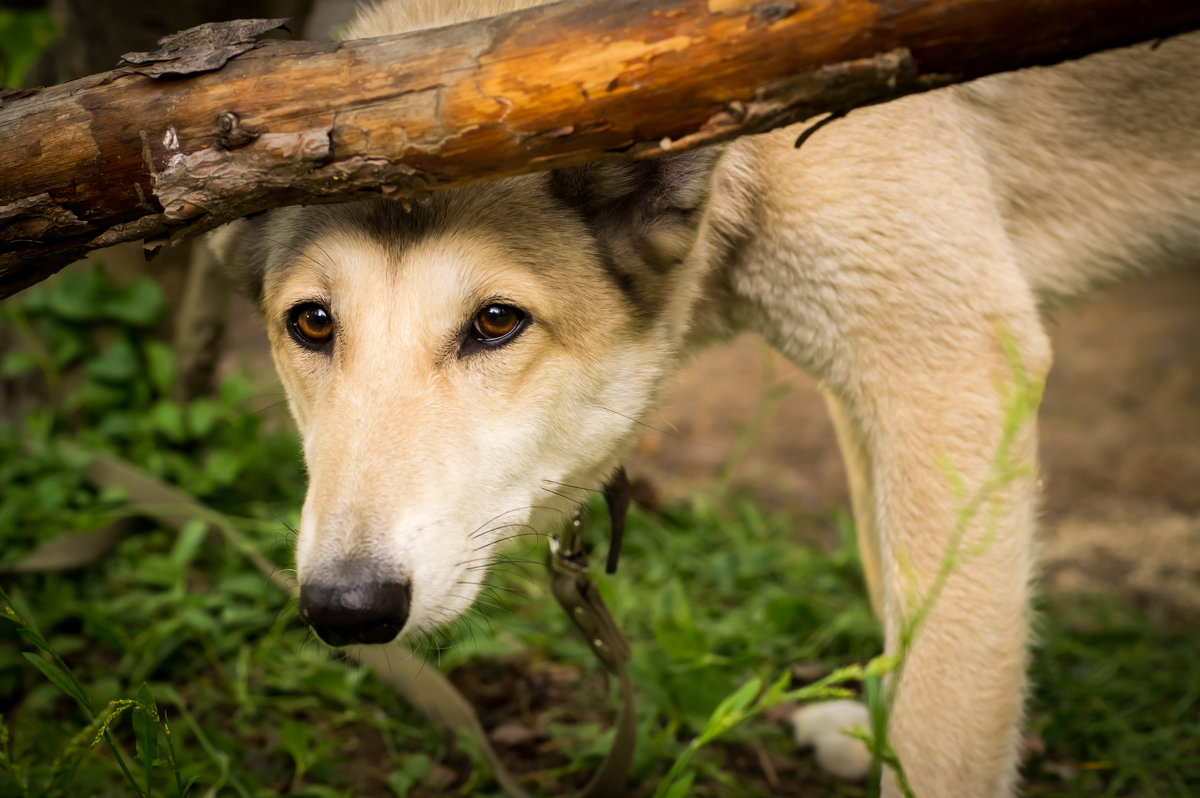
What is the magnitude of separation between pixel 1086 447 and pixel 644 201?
3.73 metres

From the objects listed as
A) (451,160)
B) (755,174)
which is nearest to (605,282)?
(755,174)

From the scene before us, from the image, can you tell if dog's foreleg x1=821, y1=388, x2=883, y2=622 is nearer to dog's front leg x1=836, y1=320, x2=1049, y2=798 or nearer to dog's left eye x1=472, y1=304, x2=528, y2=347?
dog's front leg x1=836, y1=320, x2=1049, y2=798

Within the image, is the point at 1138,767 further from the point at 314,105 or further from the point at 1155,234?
the point at 314,105

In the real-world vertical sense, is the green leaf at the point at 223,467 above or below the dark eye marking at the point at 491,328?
below

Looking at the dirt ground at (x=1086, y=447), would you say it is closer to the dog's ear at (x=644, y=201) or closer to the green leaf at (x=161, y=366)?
the dog's ear at (x=644, y=201)

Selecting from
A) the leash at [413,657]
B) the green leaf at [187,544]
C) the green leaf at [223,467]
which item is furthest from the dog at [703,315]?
the green leaf at [223,467]

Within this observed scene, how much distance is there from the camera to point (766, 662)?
10.2ft

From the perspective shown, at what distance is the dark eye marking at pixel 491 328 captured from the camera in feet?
6.31

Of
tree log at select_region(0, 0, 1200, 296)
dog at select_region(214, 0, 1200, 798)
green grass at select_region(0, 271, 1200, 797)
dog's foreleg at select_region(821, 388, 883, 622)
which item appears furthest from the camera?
dog's foreleg at select_region(821, 388, 883, 622)

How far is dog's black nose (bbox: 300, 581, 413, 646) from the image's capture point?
1.57 meters

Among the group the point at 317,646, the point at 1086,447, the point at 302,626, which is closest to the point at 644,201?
the point at 317,646

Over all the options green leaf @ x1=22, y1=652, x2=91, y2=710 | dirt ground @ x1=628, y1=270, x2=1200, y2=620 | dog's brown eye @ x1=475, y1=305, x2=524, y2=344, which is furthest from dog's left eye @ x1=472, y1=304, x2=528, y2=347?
dirt ground @ x1=628, y1=270, x2=1200, y2=620

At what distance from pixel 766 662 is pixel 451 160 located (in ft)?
7.39

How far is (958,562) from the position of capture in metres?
2.04
